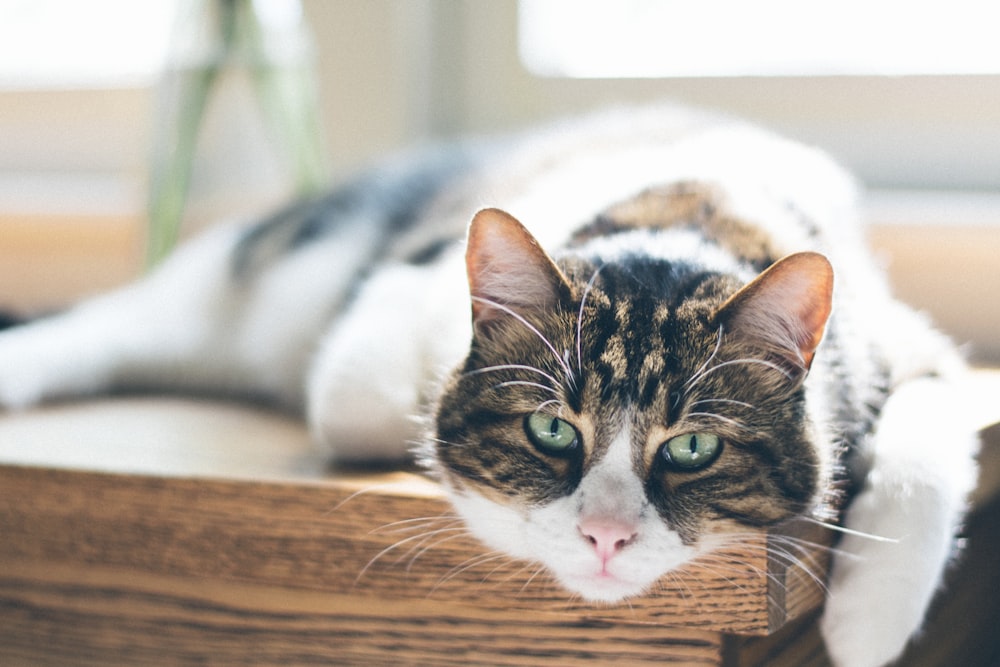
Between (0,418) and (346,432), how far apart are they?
51 centimetres

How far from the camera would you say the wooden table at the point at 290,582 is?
78 cm

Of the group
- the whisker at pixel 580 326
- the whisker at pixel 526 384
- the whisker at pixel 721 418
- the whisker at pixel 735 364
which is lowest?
the whisker at pixel 721 418

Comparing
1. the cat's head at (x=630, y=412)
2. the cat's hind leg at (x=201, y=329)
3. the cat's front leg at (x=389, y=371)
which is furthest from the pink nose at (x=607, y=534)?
the cat's hind leg at (x=201, y=329)

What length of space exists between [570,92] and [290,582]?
124cm

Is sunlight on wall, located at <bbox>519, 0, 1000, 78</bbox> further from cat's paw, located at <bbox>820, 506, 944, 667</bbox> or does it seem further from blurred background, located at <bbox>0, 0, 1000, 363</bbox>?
cat's paw, located at <bbox>820, 506, 944, 667</bbox>

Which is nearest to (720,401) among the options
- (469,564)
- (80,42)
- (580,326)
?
(580,326)

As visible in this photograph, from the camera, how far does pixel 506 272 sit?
31.9 inches

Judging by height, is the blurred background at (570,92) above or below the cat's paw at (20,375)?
above

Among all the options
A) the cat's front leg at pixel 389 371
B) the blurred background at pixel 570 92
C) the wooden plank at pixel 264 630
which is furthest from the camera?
the blurred background at pixel 570 92

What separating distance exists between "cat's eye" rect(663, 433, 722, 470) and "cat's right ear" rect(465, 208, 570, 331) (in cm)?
14

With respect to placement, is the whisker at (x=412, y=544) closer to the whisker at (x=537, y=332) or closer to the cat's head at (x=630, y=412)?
the cat's head at (x=630, y=412)

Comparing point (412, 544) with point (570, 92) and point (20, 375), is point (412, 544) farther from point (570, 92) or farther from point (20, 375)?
point (570, 92)

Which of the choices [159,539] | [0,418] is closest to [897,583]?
[159,539]

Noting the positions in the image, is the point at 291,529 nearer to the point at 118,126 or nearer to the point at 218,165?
the point at 218,165
